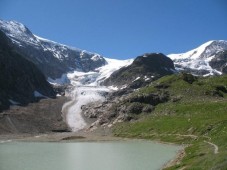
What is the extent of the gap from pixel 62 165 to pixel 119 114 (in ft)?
408

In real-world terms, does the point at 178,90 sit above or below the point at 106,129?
above

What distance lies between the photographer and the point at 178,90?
198 m

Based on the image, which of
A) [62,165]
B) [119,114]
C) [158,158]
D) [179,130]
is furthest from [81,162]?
[119,114]

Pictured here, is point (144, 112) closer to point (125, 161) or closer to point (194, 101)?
point (194, 101)

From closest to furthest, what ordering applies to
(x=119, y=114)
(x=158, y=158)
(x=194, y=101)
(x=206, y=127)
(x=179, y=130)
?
(x=158, y=158), (x=206, y=127), (x=179, y=130), (x=194, y=101), (x=119, y=114)

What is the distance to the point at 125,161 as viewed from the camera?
229 ft

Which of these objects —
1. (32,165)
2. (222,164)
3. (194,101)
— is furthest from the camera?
(194,101)

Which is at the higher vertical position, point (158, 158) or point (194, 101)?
point (194, 101)

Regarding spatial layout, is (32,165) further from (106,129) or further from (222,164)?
(106,129)

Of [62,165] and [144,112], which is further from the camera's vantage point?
[144,112]

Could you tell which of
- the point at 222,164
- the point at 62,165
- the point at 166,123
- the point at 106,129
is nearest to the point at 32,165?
the point at 62,165

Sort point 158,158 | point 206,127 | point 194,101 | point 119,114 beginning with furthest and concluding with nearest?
point 119,114, point 194,101, point 206,127, point 158,158

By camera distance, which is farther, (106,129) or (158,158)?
(106,129)

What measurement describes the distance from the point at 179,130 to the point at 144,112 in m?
56.3
